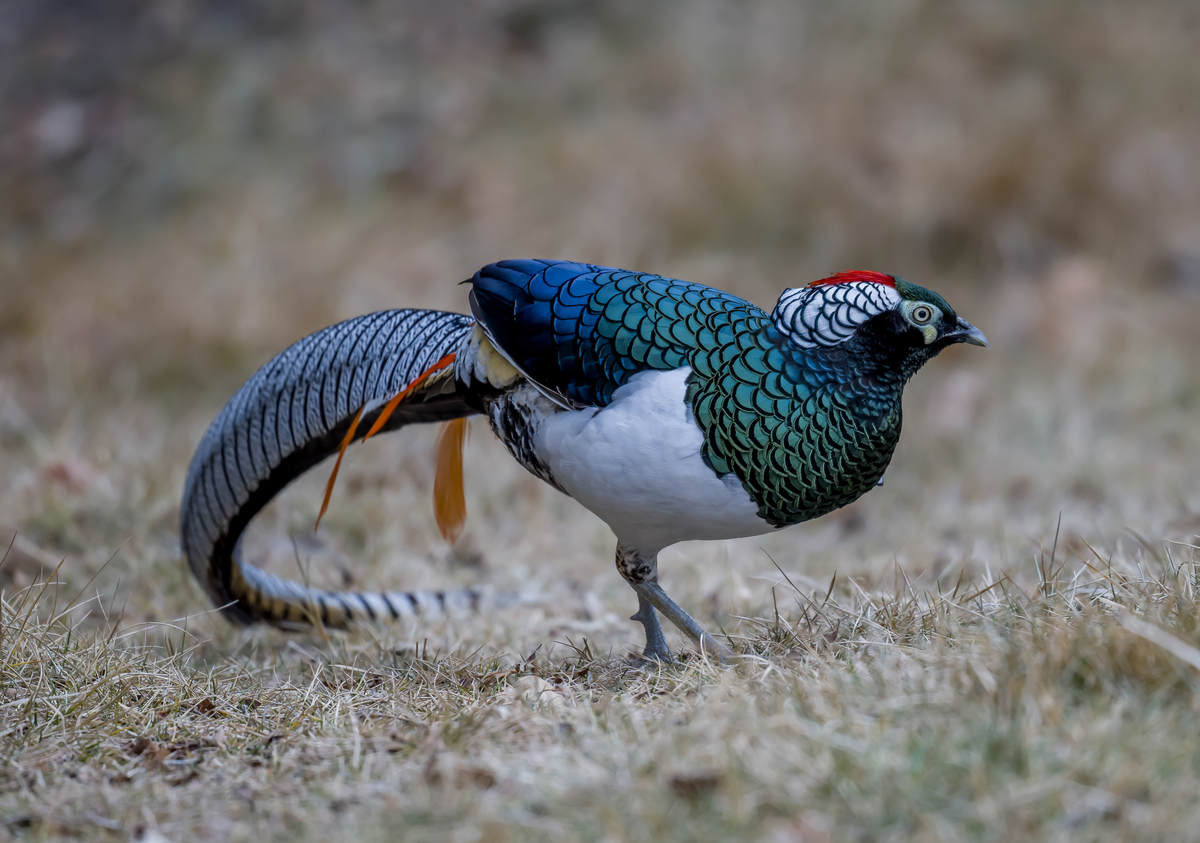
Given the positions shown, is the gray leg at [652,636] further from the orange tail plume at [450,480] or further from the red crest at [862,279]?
the red crest at [862,279]

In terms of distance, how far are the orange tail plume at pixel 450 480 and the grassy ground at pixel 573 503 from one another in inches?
12.3

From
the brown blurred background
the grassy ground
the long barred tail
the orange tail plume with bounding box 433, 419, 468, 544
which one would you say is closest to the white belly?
the grassy ground

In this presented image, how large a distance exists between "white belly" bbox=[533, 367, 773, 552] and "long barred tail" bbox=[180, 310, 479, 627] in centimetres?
47

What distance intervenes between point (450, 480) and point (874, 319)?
1.18 meters

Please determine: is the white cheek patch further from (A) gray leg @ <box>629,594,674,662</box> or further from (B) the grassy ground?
(A) gray leg @ <box>629,594,674,662</box>

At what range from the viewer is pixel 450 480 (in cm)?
307

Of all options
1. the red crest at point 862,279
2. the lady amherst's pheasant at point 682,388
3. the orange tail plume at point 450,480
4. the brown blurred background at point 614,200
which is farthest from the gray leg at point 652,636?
the brown blurred background at point 614,200

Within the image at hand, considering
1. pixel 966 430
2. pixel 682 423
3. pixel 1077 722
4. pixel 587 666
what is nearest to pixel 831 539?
pixel 966 430

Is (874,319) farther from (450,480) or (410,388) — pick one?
(450,480)

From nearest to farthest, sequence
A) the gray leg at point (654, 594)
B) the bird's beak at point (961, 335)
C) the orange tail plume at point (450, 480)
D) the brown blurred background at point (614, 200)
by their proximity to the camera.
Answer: the bird's beak at point (961, 335) < the gray leg at point (654, 594) < the orange tail plume at point (450, 480) < the brown blurred background at point (614, 200)

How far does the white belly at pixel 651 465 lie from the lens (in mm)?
2371

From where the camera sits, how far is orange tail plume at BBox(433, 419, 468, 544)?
3.06 meters

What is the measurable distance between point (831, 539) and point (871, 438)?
7.57 ft

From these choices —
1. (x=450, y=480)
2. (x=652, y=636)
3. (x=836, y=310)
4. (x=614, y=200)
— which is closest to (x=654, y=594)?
(x=652, y=636)
